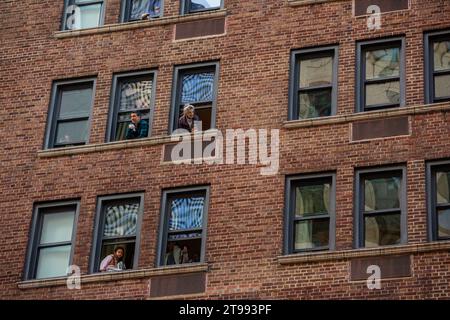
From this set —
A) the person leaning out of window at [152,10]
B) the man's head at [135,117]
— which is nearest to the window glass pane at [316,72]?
the man's head at [135,117]

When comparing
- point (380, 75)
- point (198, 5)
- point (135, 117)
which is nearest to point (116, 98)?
point (135, 117)

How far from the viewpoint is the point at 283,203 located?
3638cm

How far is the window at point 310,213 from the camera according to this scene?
118ft

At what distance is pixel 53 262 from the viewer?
38062mm

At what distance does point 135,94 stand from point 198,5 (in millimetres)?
2923

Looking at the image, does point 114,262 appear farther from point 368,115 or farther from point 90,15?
point 90,15

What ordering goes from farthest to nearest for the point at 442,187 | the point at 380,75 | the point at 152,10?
the point at 152,10, the point at 380,75, the point at 442,187

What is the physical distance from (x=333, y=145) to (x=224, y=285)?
425 cm

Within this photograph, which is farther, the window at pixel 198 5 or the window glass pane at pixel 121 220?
the window at pixel 198 5

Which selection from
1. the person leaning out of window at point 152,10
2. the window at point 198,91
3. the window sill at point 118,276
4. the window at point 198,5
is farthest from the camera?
the person leaning out of window at point 152,10

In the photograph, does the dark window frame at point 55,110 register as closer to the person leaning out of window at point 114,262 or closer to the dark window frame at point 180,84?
the dark window frame at point 180,84

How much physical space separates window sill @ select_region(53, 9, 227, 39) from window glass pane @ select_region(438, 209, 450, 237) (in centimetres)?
809

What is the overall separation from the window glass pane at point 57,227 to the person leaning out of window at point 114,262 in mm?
1387

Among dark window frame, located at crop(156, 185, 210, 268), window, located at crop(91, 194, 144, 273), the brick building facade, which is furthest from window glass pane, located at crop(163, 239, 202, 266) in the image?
window, located at crop(91, 194, 144, 273)
